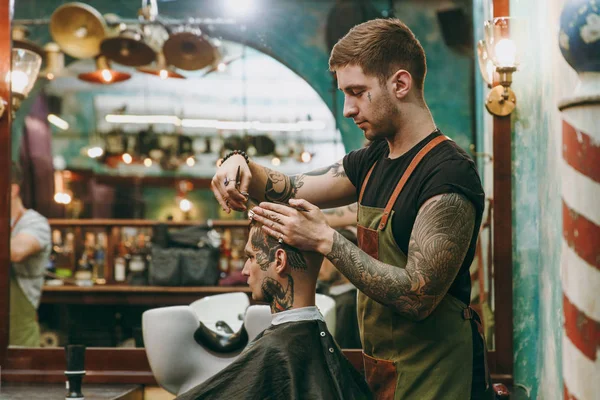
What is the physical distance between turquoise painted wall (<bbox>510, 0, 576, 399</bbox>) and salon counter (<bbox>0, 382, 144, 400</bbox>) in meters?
1.69

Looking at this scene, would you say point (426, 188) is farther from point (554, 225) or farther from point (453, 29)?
point (453, 29)

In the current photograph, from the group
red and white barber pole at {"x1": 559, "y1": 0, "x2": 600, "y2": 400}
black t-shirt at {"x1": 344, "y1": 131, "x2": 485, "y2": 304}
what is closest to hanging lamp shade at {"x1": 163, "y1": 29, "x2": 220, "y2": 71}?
black t-shirt at {"x1": 344, "y1": 131, "x2": 485, "y2": 304}

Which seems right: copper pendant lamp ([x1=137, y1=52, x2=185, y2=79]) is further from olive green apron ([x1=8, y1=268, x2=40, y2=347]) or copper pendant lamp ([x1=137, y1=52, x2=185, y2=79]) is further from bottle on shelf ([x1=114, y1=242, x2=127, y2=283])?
olive green apron ([x1=8, y1=268, x2=40, y2=347])

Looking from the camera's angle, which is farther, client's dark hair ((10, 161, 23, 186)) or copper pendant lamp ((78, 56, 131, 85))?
copper pendant lamp ((78, 56, 131, 85))

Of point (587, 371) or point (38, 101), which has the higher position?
point (38, 101)

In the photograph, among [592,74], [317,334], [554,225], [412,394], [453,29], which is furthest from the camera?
[453,29]

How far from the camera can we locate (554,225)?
2605 mm

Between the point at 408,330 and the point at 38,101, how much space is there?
269 cm

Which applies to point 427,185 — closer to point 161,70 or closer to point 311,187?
point 311,187

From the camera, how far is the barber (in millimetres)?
1934

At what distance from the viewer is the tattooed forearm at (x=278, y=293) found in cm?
222

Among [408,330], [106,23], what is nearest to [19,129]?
[106,23]

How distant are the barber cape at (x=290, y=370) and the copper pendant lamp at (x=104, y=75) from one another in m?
2.49

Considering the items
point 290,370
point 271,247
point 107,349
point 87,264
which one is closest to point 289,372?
point 290,370
